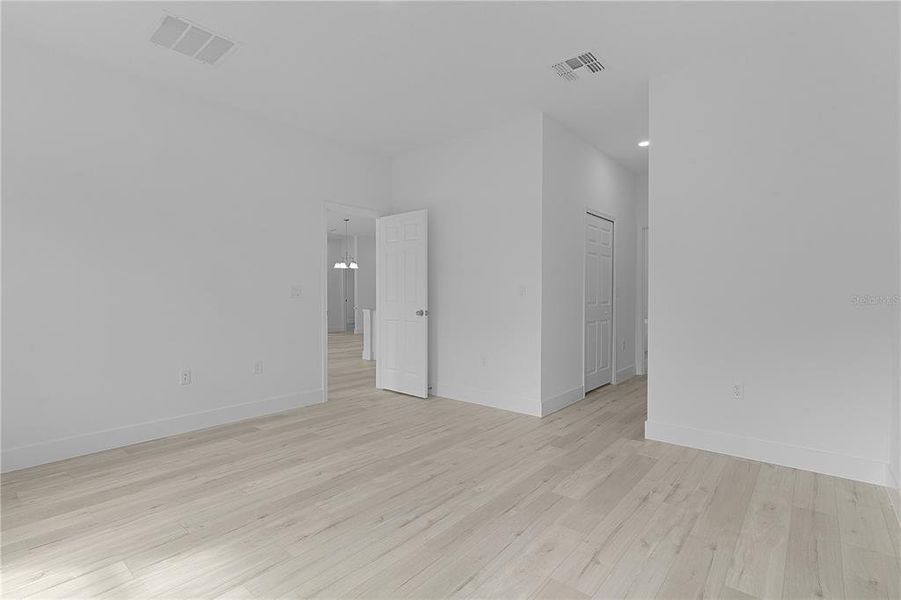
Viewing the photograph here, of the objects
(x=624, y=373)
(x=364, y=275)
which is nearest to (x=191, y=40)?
(x=624, y=373)

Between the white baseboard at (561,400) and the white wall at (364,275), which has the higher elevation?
the white wall at (364,275)

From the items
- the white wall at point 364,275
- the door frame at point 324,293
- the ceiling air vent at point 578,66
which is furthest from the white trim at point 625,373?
the white wall at point 364,275

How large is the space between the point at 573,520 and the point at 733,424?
169cm

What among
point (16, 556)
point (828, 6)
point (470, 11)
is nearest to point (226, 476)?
point (16, 556)

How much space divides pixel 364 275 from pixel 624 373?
8746mm

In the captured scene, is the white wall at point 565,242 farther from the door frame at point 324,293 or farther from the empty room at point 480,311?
the door frame at point 324,293

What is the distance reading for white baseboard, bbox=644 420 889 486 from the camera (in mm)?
2766

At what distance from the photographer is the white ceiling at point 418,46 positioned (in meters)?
2.77

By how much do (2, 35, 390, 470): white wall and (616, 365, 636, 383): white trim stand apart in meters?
3.76

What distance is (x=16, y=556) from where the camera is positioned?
2.02m

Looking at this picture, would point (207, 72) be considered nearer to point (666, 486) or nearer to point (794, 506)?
point (666, 486)

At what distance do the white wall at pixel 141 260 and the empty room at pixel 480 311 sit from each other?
0.07 ft

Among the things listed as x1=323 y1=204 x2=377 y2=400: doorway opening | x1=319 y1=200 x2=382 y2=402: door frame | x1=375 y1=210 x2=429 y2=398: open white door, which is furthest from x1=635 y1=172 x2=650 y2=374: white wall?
x1=323 y1=204 x2=377 y2=400: doorway opening

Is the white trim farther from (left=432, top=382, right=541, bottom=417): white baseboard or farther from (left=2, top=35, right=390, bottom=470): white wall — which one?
(left=2, top=35, right=390, bottom=470): white wall
